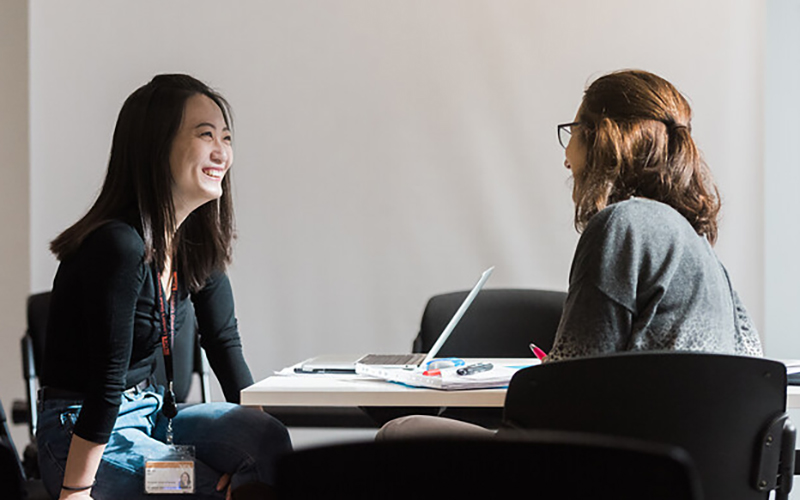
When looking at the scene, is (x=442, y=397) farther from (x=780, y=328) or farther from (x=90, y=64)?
(x=90, y=64)

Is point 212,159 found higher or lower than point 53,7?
lower

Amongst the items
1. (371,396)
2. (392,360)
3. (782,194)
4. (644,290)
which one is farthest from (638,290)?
(782,194)

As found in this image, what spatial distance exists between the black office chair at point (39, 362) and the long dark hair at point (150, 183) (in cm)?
54

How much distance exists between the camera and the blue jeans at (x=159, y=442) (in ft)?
6.31

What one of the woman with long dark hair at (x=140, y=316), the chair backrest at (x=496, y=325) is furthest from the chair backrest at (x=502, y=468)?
the chair backrest at (x=496, y=325)

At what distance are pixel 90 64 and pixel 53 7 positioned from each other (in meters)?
0.30

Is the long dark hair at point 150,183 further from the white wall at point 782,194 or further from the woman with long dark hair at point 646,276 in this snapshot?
the white wall at point 782,194

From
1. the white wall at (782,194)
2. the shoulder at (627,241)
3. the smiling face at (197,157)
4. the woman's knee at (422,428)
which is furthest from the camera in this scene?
the white wall at (782,194)

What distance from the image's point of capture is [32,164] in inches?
151

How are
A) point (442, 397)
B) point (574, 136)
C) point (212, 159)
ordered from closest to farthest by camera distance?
1. point (442, 397)
2. point (574, 136)
3. point (212, 159)

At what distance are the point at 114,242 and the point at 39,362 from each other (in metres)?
1.34

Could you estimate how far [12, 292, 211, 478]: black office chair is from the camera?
296 centimetres

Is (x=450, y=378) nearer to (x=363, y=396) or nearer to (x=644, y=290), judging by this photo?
(x=363, y=396)

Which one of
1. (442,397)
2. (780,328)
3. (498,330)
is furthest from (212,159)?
(780,328)
